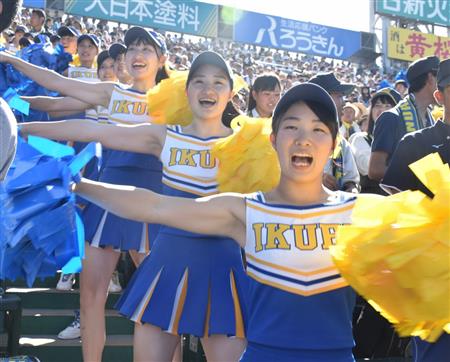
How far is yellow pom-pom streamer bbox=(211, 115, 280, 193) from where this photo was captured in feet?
9.53

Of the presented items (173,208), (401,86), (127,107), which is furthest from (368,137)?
(401,86)

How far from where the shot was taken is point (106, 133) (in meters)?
2.99

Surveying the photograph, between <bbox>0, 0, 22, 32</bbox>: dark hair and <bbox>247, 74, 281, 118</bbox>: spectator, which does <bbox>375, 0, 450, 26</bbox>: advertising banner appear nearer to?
<bbox>247, 74, 281, 118</bbox>: spectator

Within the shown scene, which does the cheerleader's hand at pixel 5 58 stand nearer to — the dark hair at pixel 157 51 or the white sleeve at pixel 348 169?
the dark hair at pixel 157 51

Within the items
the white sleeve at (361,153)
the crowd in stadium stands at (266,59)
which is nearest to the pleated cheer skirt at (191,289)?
the white sleeve at (361,153)

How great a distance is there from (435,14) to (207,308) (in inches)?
1135

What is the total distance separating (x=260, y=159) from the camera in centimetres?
293

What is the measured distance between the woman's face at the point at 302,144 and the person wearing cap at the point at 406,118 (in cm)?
169

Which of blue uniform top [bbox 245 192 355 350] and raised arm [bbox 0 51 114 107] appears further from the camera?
raised arm [bbox 0 51 114 107]

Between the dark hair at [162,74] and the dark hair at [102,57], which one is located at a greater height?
the dark hair at [102,57]

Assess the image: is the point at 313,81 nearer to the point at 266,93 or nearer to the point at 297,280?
the point at 266,93

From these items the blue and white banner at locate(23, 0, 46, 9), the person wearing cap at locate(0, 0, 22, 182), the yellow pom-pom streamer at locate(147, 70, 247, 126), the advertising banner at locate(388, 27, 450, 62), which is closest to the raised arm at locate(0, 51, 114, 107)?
the yellow pom-pom streamer at locate(147, 70, 247, 126)

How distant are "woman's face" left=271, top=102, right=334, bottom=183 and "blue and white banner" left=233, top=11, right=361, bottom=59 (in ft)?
74.7

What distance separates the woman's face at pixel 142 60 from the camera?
13.3 ft
